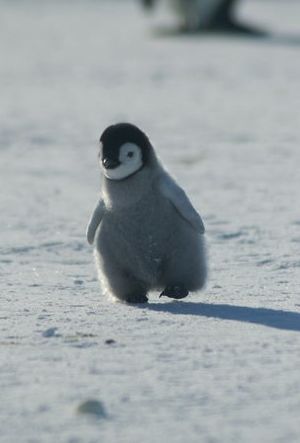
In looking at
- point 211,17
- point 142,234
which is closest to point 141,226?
point 142,234

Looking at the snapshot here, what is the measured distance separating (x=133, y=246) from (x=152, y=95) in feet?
27.4

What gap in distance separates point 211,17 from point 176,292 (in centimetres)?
1573

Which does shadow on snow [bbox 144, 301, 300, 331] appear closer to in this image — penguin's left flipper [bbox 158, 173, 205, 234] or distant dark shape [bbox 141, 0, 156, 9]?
penguin's left flipper [bbox 158, 173, 205, 234]

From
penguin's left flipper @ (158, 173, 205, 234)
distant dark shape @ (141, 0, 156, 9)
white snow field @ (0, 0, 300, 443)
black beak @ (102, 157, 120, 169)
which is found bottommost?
distant dark shape @ (141, 0, 156, 9)

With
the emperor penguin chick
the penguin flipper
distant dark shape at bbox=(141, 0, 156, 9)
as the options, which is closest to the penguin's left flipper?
the emperor penguin chick

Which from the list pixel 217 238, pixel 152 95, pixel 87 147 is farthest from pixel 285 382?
pixel 152 95

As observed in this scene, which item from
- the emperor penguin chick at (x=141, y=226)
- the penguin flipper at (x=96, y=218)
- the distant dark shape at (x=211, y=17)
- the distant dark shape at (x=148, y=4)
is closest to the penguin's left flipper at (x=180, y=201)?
the emperor penguin chick at (x=141, y=226)

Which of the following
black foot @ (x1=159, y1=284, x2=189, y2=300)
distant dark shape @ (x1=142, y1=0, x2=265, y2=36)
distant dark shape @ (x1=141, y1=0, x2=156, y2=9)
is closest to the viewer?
black foot @ (x1=159, y1=284, x2=189, y2=300)

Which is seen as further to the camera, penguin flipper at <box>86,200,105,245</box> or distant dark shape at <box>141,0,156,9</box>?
distant dark shape at <box>141,0,156,9</box>

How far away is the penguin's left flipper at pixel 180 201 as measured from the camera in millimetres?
4352

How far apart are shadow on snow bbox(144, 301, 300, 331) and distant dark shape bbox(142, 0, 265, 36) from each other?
50.1 feet

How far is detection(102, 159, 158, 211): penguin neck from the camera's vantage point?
4.36 meters

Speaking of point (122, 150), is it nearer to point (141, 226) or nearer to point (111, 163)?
point (111, 163)

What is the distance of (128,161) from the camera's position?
432 centimetres
